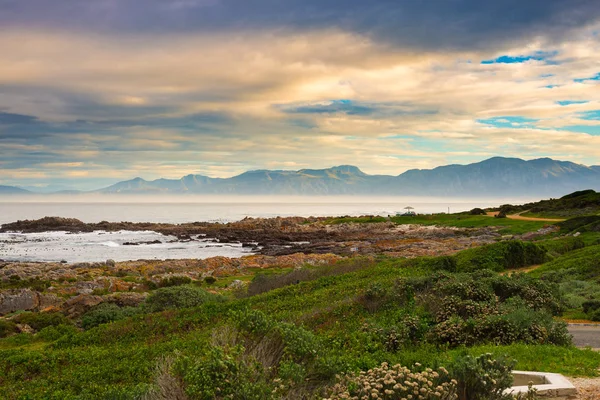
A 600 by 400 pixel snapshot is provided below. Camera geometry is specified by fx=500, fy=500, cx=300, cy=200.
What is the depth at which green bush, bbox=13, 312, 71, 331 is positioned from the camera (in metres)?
19.4

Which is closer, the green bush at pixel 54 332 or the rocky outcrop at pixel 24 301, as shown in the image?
the green bush at pixel 54 332

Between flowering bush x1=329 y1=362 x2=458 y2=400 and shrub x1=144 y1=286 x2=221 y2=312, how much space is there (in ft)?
47.2

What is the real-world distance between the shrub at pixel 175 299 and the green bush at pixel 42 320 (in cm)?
321

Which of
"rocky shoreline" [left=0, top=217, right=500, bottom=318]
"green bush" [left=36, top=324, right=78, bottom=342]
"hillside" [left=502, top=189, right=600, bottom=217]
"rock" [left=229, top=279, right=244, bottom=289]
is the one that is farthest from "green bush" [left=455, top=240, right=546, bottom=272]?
"hillside" [left=502, top=189, right=600, bottom=217]

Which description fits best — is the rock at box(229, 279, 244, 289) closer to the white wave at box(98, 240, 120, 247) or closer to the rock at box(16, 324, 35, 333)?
the rock at box(16, 324, 35, 333)

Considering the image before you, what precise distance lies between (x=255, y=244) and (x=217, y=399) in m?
57.8

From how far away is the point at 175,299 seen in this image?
2042cm

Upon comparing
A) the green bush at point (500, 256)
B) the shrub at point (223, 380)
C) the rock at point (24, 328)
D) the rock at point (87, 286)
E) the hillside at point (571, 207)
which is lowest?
the rock at point (24, 328)

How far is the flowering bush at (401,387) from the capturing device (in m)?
5.96

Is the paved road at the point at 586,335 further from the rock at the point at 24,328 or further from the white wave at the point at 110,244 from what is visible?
the white wave at the point at 110,244

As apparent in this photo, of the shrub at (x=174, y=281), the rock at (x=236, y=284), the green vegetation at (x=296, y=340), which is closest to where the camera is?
the green vegetation at (x=296, y=340)

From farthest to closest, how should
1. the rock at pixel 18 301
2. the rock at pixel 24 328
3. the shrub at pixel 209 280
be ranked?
the shrub at pixel 209 280 → the rock at pixel 18 301 → the rock at pixel 24 328

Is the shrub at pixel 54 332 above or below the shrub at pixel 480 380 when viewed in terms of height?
below

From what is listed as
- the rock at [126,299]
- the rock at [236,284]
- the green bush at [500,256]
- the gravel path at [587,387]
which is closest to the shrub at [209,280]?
the rock at [236,284]
